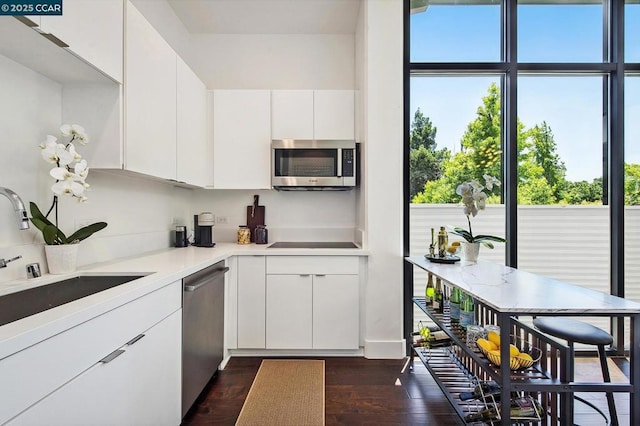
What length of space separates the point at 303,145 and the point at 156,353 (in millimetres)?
1947

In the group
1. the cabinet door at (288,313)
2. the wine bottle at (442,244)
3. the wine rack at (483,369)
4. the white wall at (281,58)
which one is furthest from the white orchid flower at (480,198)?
the white wall at (281,58)

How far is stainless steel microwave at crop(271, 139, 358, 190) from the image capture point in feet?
9.22

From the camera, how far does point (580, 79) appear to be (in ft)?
9.23

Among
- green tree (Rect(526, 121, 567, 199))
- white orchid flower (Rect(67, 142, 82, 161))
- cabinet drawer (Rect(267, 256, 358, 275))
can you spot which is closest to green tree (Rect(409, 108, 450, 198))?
green tree (Rect(526, 121, 567, 199))

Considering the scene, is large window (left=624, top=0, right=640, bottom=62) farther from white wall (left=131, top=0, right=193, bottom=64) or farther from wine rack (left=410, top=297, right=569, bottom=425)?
white wall (left=131, top=0, right=193, bottom=64)

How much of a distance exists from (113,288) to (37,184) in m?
0.72

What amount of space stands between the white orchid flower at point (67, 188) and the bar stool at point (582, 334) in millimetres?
2376

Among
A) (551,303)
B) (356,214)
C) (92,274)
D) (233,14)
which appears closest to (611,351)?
(551,303)

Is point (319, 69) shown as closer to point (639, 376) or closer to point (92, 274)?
point (92, 274)

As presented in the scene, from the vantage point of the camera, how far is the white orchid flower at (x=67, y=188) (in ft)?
4.59

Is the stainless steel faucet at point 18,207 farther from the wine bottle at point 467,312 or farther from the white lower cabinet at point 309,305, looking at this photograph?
the wine bottle at point 467,312

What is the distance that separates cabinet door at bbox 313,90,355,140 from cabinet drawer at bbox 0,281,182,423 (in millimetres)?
2055

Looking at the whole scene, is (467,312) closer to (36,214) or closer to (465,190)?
(465,190)

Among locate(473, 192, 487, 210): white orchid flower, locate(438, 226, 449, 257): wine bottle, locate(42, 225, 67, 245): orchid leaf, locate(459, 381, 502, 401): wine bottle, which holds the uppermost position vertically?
locate(473, 192, 487, 210): white orchid flower
